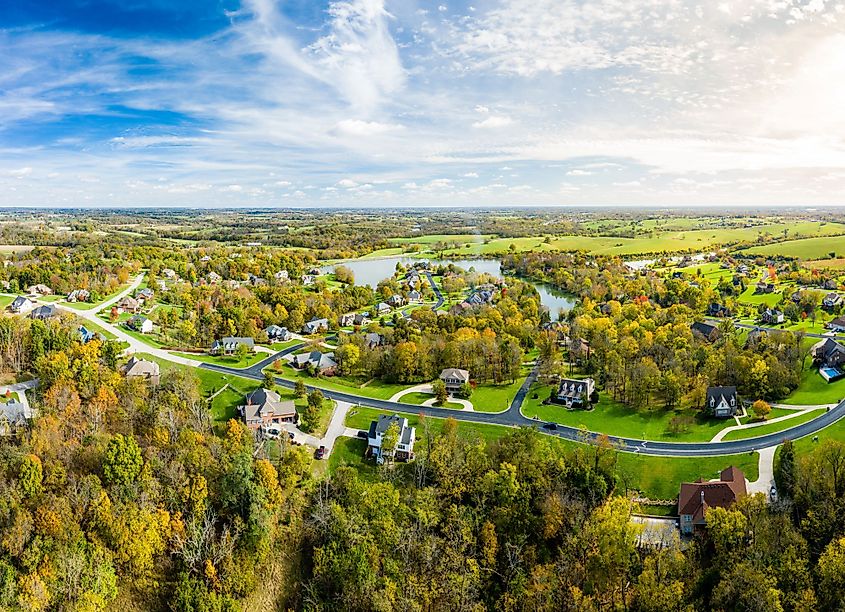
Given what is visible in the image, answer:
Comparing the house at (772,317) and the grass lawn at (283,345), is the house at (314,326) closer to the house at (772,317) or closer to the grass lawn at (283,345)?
the grass lawn at (283,345)

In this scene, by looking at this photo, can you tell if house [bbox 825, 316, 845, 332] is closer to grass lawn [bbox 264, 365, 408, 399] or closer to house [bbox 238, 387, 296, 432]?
grass lawn [bbox 264, 365, 408, 399]

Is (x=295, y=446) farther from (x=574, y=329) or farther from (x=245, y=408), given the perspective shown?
(x=574, y=329)

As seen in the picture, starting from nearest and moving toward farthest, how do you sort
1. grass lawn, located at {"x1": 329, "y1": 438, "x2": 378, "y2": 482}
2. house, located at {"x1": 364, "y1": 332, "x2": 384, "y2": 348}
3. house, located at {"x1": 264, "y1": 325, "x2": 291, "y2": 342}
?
grass lawn, located at {"x1": 329, "y1": 438, "x2": 378, "y2": 482} → house, located at {"x1": 364, "y1": 332, "x2": 384, "y2": 348} → house, located at {"x1": 264, "y1": 325, "x2": 291, "y2": 342}

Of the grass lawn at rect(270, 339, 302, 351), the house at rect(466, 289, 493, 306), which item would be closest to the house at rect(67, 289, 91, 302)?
the grass lawn at rect(270, 339, 302, 351)

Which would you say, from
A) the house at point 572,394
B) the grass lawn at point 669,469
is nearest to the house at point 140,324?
the house at point 572,394

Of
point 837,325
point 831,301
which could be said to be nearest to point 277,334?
point 837,325

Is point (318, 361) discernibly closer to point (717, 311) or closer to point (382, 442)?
point (382, 442)
